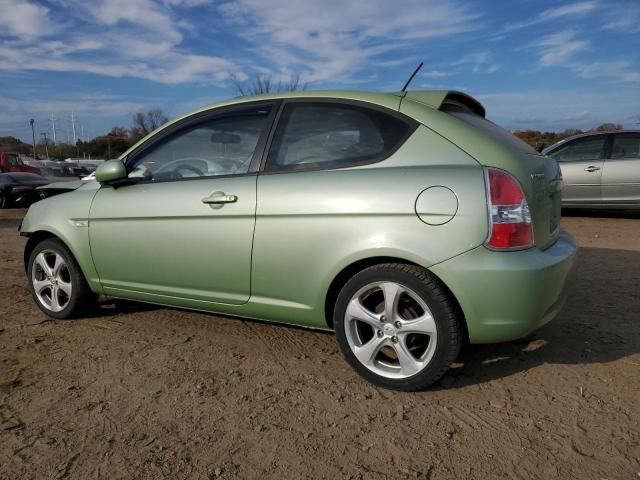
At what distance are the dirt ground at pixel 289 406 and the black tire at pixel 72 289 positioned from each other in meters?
0.13

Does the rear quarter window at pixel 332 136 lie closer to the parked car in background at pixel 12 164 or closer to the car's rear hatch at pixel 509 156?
the car's rear hatch at pixel 509 156

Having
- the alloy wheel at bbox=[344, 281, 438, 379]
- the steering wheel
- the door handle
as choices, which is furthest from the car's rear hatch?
the steering wheel

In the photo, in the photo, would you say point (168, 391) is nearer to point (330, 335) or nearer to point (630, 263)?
point (330, 335)

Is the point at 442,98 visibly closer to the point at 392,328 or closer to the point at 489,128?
the point at 489,128

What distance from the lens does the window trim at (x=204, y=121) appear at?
3.15 meters

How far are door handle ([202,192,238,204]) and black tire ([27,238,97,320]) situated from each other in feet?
4.61

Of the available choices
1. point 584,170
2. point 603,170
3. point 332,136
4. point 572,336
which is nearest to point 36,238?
point 332,136

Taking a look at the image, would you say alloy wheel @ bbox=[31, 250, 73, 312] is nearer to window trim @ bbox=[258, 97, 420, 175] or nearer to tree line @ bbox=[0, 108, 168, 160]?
window trim @ bbox=[258, 97, 420, 175]

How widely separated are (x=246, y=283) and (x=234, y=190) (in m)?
0.56

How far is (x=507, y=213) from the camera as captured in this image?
98.0 inches

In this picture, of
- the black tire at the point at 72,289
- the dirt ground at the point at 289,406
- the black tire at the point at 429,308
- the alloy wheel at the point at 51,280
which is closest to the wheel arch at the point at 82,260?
the black tire at the point at 72,289

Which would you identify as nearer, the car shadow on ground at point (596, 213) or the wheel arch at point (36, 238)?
the wheel arch at point (36, 238)

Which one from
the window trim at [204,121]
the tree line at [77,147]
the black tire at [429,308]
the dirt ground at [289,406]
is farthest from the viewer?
the tree line at [77,147]

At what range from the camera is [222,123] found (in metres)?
3.40
